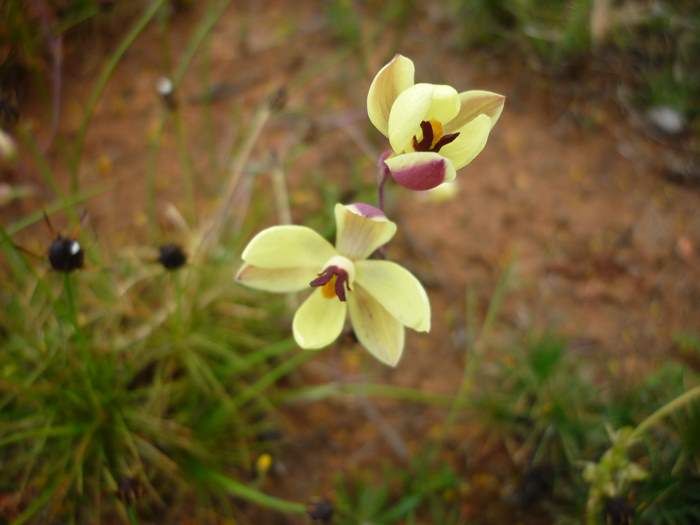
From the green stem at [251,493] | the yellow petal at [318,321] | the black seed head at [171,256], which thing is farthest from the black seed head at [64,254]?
the green stem at [251,493]

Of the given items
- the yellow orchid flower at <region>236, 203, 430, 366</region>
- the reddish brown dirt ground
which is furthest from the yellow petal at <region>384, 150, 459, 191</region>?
the reddish brown dirt ground

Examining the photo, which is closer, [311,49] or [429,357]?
[429,357]

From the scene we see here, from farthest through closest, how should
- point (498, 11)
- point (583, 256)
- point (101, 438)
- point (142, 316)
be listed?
1. point (498, 11)
2. point (583, 256)
3. point (142, 316)
4. point (101, 438)

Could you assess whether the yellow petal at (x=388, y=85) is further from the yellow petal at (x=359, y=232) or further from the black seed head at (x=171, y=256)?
the black seed head at (x=171, y=256)

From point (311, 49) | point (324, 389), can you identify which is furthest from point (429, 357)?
point (311, 49)

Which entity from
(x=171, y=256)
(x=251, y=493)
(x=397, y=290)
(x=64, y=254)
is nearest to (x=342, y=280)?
(x=397, y=290)

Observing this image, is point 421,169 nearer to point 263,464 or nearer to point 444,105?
point 444,105

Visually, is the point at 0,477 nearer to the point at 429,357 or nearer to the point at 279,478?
the point at 279,478
